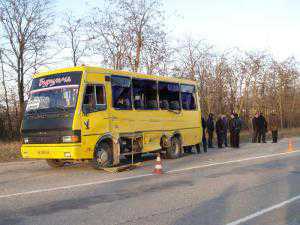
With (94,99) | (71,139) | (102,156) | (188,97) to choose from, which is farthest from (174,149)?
(71,139)

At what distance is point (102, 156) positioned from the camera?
42.7 ft

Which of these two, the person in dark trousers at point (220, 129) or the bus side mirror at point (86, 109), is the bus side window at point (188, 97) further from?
the bus side mirror at point (86, 109)

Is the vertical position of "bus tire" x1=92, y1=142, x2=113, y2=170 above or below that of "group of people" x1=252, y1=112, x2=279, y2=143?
below

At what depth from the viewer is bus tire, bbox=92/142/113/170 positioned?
41.8 feet

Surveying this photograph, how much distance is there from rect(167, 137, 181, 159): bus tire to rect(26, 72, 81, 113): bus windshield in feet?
18.1

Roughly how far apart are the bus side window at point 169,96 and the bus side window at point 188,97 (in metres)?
0.44

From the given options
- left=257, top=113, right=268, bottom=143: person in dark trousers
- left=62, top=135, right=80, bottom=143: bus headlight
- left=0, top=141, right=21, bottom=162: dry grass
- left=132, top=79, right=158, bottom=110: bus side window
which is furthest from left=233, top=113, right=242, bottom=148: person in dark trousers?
left=62, top=135, right=80, bottom=143: bus headlight

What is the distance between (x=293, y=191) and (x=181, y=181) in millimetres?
2701

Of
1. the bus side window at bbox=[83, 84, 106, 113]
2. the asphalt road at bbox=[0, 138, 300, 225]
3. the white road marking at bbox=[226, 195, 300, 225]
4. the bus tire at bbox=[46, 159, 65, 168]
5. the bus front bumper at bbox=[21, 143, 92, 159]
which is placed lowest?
the white road marking at bbox=[226, 195, 300, 225]

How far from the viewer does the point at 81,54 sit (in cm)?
3203

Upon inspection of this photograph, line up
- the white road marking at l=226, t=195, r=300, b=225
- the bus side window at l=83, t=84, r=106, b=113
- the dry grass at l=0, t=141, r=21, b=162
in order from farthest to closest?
the dry grass at l=0, t=141, r=21, b=162
the bus side window at l=83, t=84, r=106, b=113
the white road marking at l=226, t=195, r=300, b=225

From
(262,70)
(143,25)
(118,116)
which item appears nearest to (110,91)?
(118,116)

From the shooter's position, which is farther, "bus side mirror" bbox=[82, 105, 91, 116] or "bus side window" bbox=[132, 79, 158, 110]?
"bus side window" bbox=[132, 79, 158, 110]

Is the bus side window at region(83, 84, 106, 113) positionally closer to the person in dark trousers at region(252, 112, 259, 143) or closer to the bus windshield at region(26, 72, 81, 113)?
the bus windshield at region(26, 72, 81, 113)
